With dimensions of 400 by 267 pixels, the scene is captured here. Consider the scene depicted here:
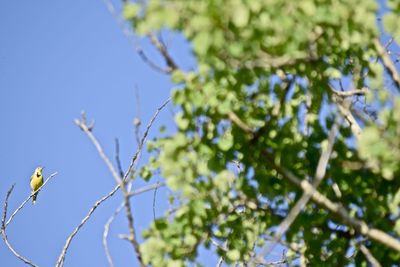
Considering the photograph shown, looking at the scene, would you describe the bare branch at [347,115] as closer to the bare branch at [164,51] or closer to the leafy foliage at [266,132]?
the leafy foliage at [266,132]

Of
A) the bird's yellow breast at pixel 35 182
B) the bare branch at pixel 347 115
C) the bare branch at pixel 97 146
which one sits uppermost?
the bird's yellow breast at pixel 35 182

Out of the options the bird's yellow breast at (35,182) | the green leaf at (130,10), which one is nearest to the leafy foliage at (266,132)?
the green leaf at (130,10)

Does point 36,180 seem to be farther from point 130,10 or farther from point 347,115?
point 130,10

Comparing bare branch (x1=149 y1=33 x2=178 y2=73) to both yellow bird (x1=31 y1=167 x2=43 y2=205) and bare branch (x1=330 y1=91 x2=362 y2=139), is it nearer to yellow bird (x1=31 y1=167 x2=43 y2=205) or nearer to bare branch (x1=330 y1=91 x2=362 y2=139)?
bare branch (x1=330 y1=91 x2=362 y2=139)

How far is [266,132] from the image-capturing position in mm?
2775

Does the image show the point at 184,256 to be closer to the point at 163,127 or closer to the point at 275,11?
the point at 163,127

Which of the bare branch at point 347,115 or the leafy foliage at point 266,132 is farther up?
the bare branch at point 347,115

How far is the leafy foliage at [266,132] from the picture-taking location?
2.27m

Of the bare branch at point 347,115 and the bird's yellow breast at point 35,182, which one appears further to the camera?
the bird's yellow breast at point 35,182

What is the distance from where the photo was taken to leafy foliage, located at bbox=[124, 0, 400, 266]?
227 cm

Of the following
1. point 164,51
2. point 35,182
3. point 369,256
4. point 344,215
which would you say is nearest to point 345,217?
point 344,215

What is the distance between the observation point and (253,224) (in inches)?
123

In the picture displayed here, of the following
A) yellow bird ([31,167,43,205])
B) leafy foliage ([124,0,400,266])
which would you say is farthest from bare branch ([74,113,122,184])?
yellow bird ([31,167,43,205])

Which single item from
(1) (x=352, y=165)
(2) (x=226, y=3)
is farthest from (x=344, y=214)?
(2) (x=226, y=3)
